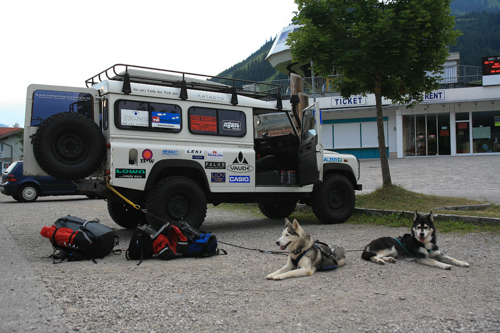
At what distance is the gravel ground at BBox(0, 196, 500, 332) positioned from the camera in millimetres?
3146

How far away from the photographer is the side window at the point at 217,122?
7574 millimetres

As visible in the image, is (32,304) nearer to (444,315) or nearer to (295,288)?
(295,288)

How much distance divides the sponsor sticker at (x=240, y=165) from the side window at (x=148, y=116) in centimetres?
128

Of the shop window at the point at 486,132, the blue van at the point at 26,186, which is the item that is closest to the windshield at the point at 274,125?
the blue van at the point at 26,186

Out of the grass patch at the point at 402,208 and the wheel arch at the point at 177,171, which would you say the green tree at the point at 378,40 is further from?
the wheel arch at the point at 177,171

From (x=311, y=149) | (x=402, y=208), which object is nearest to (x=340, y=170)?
(x=311, y=149)

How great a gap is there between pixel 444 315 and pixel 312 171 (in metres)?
5.16

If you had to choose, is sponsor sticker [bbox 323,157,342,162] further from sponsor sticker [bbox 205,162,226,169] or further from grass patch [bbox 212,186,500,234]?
sponsor sticker [bbox 205,162,226,169]

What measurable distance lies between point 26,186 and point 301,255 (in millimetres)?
15532

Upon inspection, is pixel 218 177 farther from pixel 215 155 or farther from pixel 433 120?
pixel 433 120

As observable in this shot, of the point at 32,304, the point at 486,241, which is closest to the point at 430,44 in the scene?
the point at 486,241

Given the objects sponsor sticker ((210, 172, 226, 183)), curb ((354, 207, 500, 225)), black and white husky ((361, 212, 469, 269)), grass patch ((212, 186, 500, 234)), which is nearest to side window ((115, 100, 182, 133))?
sponsor sticker ((210, 172, 226, 183))

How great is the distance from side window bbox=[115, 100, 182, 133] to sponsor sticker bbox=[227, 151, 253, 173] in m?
1.28

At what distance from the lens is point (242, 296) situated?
12.7ft
